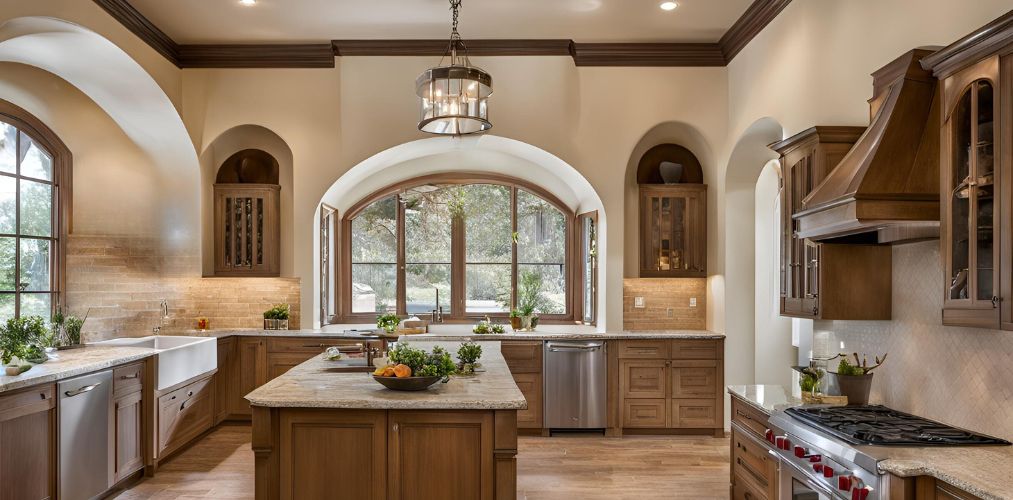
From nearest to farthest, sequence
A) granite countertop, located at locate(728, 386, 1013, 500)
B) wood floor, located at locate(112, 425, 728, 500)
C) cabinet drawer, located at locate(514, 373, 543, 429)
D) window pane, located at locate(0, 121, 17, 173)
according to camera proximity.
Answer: granite countertop, located at locate(728, 386, 1013, 500) → wood floor, located at locate(112, 425, 728, 500) → window pane, located at locate(0, 121, 17, 173) → cabinet drawer, located at locate(514, 373, 543, 429)

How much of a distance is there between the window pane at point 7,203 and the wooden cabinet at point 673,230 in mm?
5393

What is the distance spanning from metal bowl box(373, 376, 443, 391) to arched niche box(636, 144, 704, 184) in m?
4.39

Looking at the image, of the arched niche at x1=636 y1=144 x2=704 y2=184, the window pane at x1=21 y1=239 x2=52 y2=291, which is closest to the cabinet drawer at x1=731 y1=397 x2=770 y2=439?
the arched niche at x1=636 y1=144 x2=704 y2=184

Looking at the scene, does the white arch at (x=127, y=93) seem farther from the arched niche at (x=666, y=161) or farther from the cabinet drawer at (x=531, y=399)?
the arched niche at (x=666, y=161)

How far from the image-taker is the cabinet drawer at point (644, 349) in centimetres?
664

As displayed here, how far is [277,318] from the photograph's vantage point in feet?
22.9

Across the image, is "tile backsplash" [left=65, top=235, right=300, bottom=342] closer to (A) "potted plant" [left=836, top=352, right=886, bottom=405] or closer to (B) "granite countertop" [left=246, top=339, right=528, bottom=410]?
(B) "granite countertop" [left=246, top=339, right=528, bottom=410]

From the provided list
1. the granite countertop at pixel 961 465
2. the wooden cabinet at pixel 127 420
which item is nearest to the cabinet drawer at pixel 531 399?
the wooden cabinet at pixel 127 420

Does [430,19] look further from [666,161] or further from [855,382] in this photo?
[855,382]

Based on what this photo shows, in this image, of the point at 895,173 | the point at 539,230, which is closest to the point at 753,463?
the point at 895,173

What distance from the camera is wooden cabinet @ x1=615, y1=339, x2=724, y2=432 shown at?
21.8 feet

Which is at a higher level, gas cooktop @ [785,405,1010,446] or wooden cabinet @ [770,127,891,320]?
wooden cabinet @ [770,127,891,320]

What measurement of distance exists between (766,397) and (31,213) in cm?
566

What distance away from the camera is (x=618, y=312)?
694 cm
